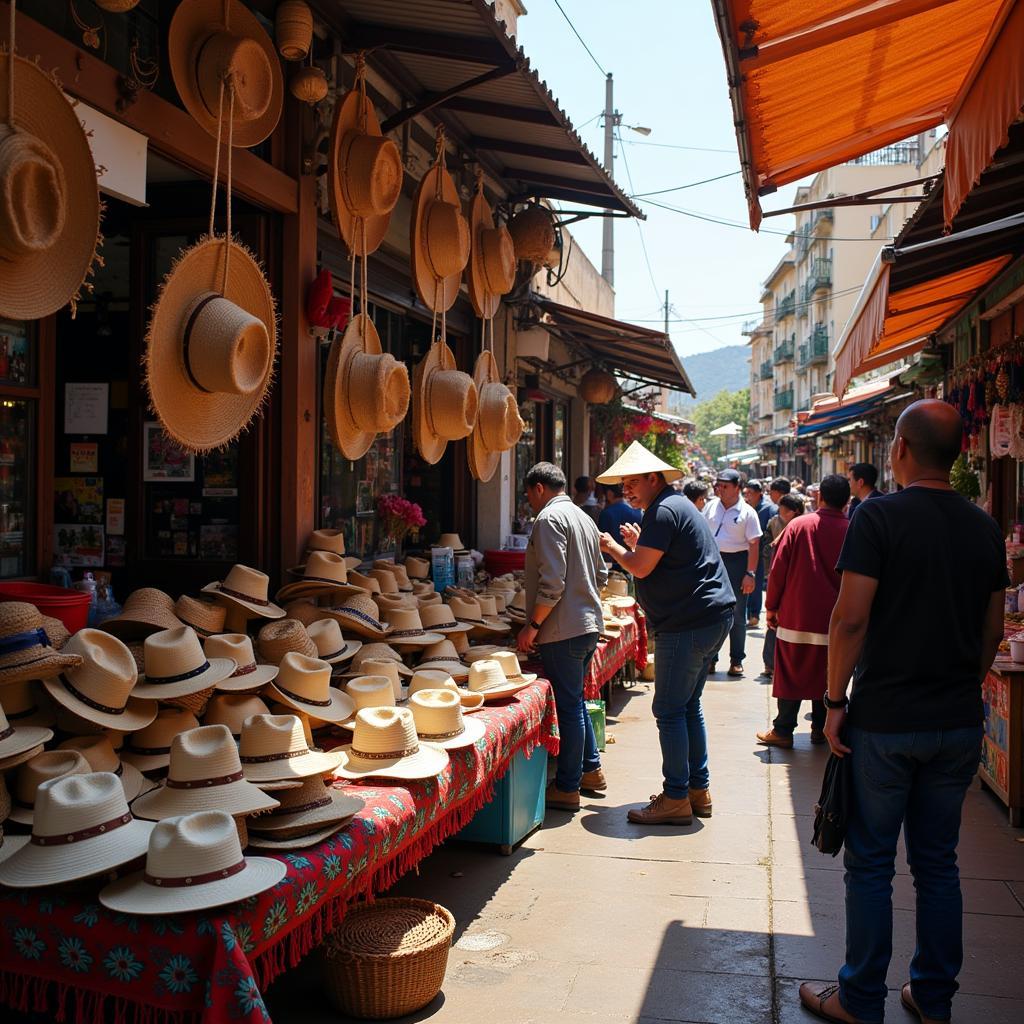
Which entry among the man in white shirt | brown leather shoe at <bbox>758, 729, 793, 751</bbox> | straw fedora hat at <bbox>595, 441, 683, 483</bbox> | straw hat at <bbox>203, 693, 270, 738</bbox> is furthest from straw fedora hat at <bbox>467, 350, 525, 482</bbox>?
straw hat at <bbox>203, 693, 270, 738</bbox>

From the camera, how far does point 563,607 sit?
19.3ft

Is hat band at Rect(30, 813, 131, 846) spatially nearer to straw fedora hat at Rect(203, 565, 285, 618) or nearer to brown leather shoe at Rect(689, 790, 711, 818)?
straw fedora hat at Rect(203, 565, 285, 618)

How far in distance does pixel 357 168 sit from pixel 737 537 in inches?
257

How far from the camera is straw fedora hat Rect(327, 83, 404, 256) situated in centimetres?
554

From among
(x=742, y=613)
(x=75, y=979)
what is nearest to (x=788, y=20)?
(x=75, y=979)

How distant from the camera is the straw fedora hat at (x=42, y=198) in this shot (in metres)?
3.12

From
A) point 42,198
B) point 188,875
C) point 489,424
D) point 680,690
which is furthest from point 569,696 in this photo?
point 42,198

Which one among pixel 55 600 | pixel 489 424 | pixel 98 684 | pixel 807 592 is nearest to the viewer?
pixel 98 684

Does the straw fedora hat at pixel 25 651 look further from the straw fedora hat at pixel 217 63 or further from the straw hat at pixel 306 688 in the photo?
the straw fedora hat at pixel 217 63

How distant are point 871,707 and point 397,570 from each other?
→ 11.6 ft

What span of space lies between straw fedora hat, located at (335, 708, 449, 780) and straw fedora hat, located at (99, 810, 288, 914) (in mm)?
1040

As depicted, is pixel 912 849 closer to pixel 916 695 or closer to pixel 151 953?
pixel 916 695

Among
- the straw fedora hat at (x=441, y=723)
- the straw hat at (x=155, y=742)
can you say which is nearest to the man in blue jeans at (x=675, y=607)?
the straw fedora hat at (x=441, y=723)

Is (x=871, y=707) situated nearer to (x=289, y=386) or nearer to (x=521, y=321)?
(x=289, y=386)
